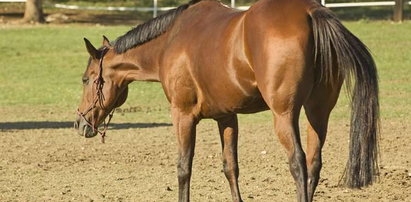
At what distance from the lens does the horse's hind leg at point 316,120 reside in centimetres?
730

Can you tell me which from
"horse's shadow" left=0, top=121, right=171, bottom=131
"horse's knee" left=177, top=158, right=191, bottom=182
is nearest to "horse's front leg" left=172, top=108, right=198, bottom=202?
"horse's knee" left=177, top=158, right=191, bottom=182

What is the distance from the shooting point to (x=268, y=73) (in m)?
6.84

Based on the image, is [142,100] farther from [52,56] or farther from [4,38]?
[4,38]

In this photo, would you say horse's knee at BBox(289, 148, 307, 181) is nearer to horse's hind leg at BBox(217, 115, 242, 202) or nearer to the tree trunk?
horse's hind leg at BBox(217, 115, 242, 202)

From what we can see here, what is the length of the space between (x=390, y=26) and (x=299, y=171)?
20187 mm

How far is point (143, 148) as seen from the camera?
480 inches

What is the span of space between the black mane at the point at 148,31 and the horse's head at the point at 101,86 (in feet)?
0.37

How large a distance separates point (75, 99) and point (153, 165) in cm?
687

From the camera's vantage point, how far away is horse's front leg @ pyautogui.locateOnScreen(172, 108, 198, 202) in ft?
26.6

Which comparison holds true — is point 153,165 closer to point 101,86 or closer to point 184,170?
point 101,86

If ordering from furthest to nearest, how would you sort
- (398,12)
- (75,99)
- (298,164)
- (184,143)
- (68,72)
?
(398,12)
(68,72)
(75,99)
(184,143)
(298,164)

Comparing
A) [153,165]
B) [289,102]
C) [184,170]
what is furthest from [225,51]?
[153,165]

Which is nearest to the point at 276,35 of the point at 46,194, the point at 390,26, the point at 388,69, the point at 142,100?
the point at 46,194

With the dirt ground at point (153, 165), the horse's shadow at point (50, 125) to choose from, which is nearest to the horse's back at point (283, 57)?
→ the dirt ground at point (153, 165)
